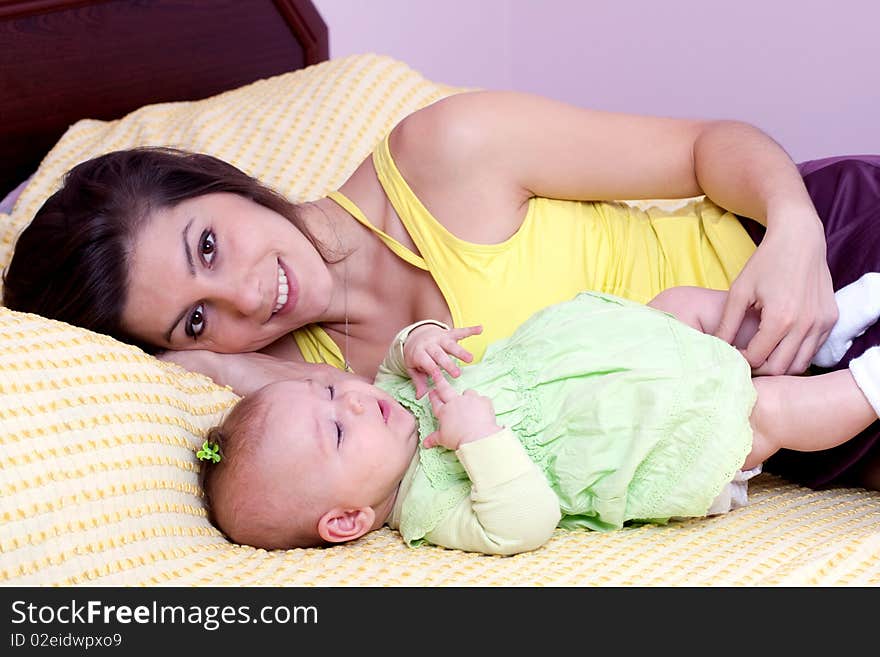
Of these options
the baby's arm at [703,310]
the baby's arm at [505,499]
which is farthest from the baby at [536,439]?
the baby's arm at [703,310]

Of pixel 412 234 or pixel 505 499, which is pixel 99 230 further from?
pixel 505 499

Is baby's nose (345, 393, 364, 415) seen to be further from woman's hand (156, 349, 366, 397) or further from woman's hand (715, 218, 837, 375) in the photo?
woman's hand (715, 218, 837, 375)

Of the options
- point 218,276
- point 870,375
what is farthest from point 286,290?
point 870,375

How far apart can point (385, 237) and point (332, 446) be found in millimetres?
499

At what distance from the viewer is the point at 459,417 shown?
1238 millimetres

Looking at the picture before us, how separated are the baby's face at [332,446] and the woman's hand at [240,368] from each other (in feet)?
0.65

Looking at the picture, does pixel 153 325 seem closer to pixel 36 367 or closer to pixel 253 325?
pixel 253 325

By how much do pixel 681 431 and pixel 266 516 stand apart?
1.67ft

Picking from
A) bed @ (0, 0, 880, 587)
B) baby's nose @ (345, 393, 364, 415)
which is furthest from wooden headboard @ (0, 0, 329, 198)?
baby's nose @ (345, 393, 364, 415)

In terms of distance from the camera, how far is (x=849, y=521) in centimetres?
126

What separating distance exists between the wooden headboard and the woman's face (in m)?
0.76

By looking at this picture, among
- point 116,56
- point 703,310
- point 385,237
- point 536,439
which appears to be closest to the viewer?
point 536,439

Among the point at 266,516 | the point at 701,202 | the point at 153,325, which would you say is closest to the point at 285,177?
the point at 153,325

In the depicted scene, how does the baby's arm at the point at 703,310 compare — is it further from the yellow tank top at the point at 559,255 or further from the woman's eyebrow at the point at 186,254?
the woman's eyebrow at the point at 186,254
